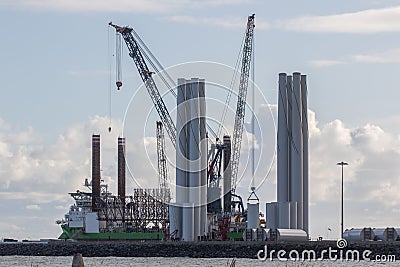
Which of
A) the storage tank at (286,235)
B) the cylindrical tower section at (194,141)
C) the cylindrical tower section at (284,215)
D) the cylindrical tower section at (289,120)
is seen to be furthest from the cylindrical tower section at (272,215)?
the cylindrical tower section at (194,141)

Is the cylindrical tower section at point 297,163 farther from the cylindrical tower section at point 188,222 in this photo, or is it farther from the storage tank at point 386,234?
the cylindrical tower section at point 188,222

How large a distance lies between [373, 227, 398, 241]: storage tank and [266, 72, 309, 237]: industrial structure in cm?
1099

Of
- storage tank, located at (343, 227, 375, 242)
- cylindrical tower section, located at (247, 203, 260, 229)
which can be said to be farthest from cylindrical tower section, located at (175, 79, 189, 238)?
storage tank, located at (343, 227, 375, 242)

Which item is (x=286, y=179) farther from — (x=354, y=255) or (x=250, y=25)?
(x=250, y=25)

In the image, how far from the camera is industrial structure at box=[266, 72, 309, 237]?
497ft

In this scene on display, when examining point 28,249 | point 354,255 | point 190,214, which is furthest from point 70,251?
point 354,255

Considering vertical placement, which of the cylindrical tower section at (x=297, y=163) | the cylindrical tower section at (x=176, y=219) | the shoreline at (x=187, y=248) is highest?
the cylindrical tower section at (x=297, y=163)

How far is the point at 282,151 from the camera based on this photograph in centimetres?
15275

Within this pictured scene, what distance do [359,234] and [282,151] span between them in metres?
15.7

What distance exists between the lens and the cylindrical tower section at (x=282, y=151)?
500 ft

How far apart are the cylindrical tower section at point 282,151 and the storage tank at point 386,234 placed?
44.1 ft

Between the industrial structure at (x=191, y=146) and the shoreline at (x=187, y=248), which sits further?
the industrial structure at (x=191, y=146)

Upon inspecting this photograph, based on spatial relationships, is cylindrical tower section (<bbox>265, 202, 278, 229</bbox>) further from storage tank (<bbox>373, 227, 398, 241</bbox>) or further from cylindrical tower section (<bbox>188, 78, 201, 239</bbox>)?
storage tank (<bbox>373, 227, 398, 241</bbox>)

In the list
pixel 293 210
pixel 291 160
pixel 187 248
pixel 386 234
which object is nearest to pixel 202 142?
pixel 291 160
